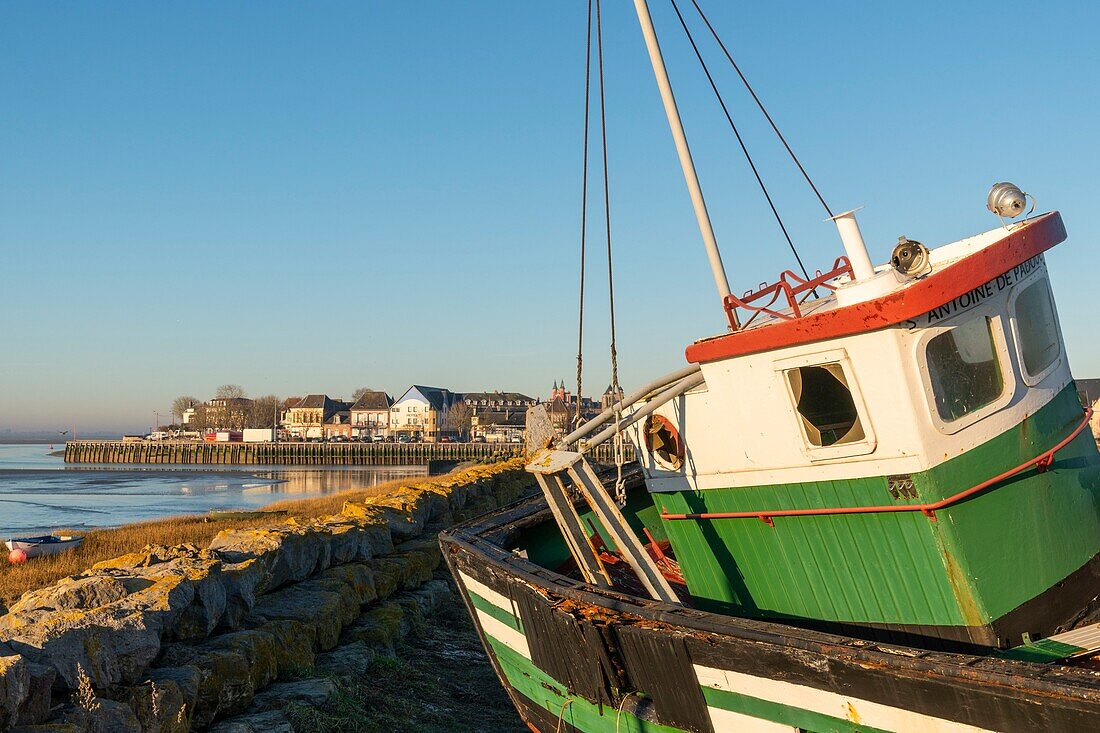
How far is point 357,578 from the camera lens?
13305 millimetres

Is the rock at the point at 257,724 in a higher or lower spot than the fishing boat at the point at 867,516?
lower

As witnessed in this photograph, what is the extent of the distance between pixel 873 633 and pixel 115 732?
5.61 meters

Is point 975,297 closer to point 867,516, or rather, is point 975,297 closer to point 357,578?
point 867,516

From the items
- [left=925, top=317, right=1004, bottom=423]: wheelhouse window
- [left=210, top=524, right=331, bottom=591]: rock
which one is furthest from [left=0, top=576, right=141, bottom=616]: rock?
[left=925, top=317, right=1004, bottom=423]: wheelhouse window

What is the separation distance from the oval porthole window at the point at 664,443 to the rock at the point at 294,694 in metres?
4.09

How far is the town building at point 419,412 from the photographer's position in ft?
515

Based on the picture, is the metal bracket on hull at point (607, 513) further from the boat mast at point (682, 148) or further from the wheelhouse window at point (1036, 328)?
the wheelhouse window at point (1036, 328)

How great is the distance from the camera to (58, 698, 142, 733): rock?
622 centimetres

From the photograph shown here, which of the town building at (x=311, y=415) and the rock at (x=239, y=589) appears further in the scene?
the town building at (x=311, y=415)

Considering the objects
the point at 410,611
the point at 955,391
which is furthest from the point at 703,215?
the point at 410,611

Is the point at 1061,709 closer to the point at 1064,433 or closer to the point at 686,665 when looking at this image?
the point at 686,665

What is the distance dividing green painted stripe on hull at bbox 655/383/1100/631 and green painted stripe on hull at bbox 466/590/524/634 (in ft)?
7.74

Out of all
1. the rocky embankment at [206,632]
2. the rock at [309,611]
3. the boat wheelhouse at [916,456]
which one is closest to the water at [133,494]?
the rocky embankment at [206,632]

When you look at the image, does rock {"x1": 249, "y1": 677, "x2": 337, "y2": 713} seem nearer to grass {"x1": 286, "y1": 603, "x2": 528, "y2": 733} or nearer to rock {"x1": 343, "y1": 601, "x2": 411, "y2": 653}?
grass {"x1": 286, "y1": 603, "x2": 528, "y2": 733}
